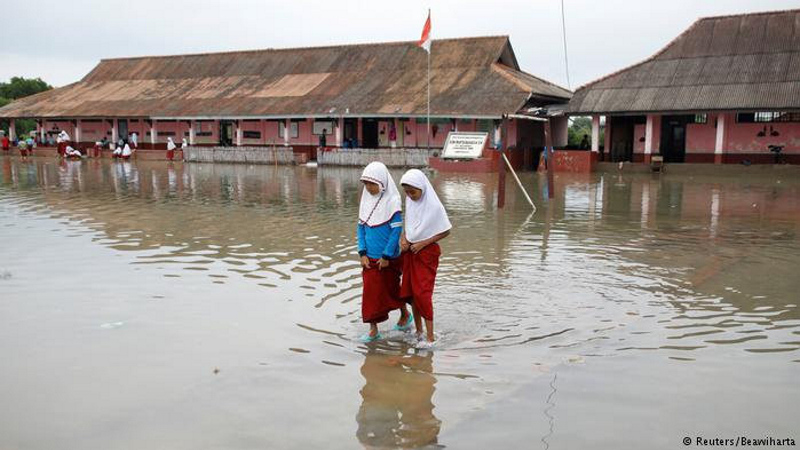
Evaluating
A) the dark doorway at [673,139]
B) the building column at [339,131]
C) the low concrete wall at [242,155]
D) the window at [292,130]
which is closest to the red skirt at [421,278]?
the dark doorway at [673,139]

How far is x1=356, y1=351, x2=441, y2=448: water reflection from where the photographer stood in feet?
12.8

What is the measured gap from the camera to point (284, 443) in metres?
3.83

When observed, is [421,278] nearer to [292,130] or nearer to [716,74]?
[716,74]

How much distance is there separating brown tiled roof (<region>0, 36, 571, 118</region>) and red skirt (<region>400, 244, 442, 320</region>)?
23.7 meters

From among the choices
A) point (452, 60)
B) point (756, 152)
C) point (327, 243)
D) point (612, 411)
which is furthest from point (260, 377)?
point (452, 60)

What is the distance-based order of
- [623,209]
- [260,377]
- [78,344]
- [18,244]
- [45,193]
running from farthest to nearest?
[45,193], [623,209], [18,244], [78,344], [260,377]

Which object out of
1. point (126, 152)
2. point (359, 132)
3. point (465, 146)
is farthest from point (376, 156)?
point (126, 152)

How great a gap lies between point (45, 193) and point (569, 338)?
54.3 ft

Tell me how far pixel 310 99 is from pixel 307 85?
2283 mm

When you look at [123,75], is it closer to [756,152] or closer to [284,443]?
[756,152]

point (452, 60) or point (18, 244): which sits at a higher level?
point (452, 60)

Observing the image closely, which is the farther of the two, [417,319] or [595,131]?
[595,131]

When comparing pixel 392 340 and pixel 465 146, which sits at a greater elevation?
pixel 465 146

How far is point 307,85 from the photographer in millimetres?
37000
